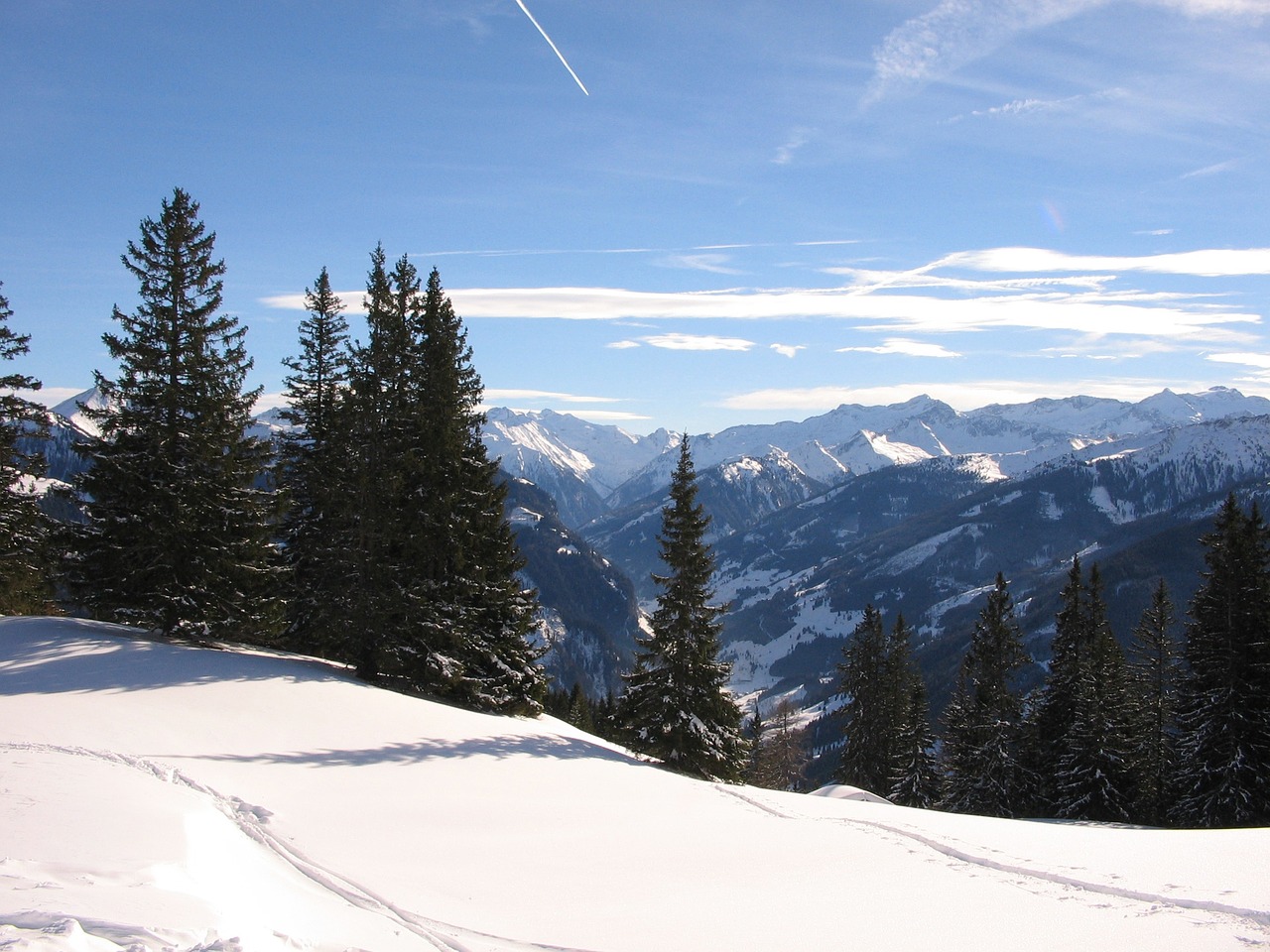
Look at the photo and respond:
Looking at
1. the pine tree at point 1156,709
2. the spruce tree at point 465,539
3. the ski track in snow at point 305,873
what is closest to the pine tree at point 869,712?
the pine tree at point 1156,709

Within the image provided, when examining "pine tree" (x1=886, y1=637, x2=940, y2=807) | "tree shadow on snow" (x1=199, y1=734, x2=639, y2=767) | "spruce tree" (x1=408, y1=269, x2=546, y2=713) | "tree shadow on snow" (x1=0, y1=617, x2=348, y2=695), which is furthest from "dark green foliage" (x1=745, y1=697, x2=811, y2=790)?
"tree shadow on snow" (x1=0, y1=617, x2=348, y2=695)

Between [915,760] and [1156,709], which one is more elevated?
[1156,709]

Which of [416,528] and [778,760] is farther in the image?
[778,760]

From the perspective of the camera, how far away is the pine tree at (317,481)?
1046 inches

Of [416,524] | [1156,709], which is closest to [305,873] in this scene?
[416,524]

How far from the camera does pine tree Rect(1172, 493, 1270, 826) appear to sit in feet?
98.0

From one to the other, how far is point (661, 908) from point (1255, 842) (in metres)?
11.7

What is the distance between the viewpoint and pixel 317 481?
27.6 m

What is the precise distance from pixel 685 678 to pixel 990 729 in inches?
783

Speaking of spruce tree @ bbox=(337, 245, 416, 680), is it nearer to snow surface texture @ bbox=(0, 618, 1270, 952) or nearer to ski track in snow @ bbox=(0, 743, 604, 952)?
snow surface texture @ bbox=(0, 618, 1270, 952)

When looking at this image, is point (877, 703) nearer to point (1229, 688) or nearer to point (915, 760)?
point (915, 760)

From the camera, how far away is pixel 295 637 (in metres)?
30.8

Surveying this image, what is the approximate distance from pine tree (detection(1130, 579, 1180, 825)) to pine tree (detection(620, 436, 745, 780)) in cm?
2100

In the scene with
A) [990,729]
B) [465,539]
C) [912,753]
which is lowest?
→ [912,753]
